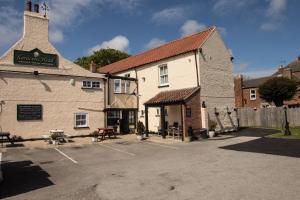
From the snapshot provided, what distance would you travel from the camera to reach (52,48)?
21531 mm

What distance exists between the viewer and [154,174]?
963 cm

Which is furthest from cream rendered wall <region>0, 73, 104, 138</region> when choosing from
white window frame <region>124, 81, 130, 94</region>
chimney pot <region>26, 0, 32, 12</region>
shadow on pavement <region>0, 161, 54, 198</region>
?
shadow on pavement <region>0, 161, 54, 198</region>

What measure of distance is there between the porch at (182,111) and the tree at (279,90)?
63.0ft

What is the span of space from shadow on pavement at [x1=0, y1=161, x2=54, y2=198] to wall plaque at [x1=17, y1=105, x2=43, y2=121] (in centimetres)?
800

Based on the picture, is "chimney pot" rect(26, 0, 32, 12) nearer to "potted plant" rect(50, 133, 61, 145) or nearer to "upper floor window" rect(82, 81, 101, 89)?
"upper floor window" rect(82, 81, 101, 89)

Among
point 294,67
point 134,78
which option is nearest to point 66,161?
point 134,78

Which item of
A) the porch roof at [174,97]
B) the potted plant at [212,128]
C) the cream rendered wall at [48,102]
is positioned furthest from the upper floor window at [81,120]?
the potted plant at [212,128]

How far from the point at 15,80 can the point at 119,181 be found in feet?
47.8

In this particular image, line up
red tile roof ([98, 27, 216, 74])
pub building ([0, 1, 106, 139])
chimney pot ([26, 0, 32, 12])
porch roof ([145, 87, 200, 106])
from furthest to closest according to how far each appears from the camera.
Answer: red tile roof ([98, 27, 216, 74]), chimney pot ([26, 0, 32, 12]), porch roof ([145, 87, 200, 106]), pub building ([0, 1, 106, 139])

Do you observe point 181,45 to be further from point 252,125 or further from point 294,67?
point 294,67

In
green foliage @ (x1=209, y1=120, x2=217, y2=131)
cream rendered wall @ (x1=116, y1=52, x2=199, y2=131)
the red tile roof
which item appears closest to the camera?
green foliage @ (x1=209, y1=120, x2=217, y2=131)

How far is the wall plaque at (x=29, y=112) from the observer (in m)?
19.2

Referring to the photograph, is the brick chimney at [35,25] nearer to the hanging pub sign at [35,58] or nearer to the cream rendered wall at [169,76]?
the hanging pub sign at [35,58]

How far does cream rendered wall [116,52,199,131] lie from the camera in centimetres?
2164
